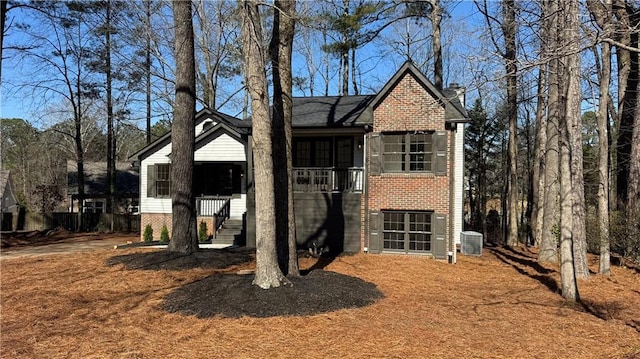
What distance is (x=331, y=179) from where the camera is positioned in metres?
15.0

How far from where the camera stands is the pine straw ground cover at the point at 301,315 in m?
5.31

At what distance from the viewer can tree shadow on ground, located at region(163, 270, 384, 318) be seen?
22.2ft

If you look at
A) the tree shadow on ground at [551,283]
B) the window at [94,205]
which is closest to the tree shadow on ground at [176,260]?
the tree shadow on ground at [551,283]

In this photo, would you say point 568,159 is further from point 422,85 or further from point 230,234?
point 230,234

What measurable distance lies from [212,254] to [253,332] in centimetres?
625

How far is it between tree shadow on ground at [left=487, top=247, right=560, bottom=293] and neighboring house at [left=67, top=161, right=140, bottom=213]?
86.8 ft

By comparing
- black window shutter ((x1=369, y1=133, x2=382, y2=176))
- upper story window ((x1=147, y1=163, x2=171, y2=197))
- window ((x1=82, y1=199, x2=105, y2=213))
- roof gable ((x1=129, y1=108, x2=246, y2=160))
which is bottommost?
window ((x1=82, y1=199, x2=105, y2=213))

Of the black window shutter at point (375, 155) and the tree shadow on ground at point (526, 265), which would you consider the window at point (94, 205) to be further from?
the tree shadow on ground at point (526, 265)

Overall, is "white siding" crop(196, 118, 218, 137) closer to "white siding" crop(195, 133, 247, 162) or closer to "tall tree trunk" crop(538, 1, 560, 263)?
"white siding" crop(195, 133, 247, 162)

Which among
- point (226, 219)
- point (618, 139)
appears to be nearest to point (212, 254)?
point (226, 219)

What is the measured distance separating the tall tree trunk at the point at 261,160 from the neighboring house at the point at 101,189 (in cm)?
2709

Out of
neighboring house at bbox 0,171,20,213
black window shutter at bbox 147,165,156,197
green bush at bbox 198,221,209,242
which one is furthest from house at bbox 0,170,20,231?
green bush at bbox 198,221,209,242

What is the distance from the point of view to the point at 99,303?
7234 millimetres

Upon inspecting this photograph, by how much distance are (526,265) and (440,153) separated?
4449mm
